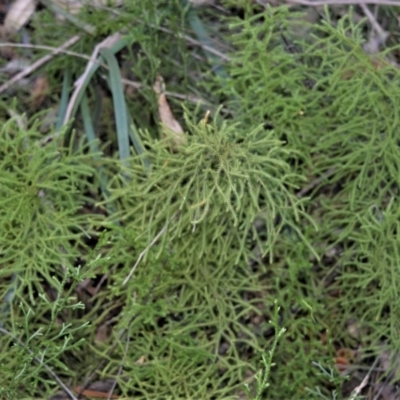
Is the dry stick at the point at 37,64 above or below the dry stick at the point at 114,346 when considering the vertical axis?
above

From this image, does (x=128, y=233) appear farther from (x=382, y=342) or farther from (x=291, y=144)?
(x=382, y=342)

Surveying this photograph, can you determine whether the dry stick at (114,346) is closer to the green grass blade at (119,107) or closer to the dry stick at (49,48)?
the green grass blade at (119,107)

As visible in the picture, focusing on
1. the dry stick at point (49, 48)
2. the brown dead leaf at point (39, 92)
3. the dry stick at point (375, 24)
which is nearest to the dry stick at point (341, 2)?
the dry stick at point (375, 24)

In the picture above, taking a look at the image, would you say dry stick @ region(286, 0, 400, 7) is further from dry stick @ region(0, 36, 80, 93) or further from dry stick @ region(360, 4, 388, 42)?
dry stick @ region(0, 36, 80, 93)

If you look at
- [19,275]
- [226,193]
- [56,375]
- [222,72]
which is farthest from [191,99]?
[56,375]

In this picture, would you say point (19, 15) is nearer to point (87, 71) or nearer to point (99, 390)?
point (87, 71)

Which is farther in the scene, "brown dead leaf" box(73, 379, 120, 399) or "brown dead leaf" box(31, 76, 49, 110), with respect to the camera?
"brown dead leaf" box(31, 76, 49, 110)

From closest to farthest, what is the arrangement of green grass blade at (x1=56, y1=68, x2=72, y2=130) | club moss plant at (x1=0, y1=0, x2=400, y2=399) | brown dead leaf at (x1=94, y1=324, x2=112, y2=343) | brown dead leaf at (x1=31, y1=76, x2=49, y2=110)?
club moss plant at (x1=0, y1=0, x2=400, y2=399)
brown dead leaf at (x1=94, y1=324, x2=112, y2=343)
green grass blade at (x1=56, y1=68, x2=72, y2=130)
brown dead leaf at (x1=31, y1=76, x2=49, y2=110)

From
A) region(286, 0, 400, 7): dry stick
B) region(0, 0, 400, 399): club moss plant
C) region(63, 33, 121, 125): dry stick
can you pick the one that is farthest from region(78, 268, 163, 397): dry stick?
region(286, 0, 400, 7): dry stick
